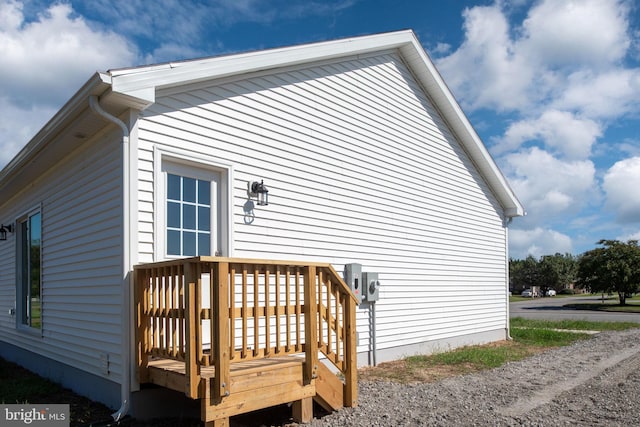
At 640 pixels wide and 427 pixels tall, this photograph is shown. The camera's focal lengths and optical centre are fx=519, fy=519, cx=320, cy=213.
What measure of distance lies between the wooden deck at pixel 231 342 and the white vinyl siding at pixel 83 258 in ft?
2.08

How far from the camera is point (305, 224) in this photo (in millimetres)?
7453

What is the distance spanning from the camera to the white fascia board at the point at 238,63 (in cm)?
522

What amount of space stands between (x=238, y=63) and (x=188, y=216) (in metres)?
2.04

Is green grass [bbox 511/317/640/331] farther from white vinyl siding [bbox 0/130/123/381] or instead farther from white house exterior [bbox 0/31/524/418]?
white vinyl siding [bbox 0/130/123/381]

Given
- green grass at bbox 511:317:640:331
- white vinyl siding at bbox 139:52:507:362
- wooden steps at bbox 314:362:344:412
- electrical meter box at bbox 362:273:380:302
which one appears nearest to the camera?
wooden steps at bbox 314:362:344:412

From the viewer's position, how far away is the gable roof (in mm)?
5203

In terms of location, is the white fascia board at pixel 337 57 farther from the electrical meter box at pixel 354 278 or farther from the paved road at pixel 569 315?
the paved road at pixel 569 315

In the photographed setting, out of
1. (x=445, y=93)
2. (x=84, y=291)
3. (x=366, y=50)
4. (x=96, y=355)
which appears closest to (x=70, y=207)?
(x=84, y=291)

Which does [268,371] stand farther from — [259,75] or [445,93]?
[445,93]

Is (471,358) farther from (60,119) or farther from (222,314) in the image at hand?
(60,119)

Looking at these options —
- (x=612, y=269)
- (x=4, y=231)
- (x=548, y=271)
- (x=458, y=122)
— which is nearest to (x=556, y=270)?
(x=548, y=271)

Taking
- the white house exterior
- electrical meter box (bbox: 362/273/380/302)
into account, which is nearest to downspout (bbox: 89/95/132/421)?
the white house exterior

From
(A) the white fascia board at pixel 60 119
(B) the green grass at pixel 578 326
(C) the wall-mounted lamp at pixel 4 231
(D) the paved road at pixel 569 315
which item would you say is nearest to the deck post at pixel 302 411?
(A) the white fascia board at pixel 60 119

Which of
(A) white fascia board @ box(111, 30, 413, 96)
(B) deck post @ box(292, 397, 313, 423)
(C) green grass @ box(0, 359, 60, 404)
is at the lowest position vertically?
(C) green grass @ box(0, 359, 60, 404)
